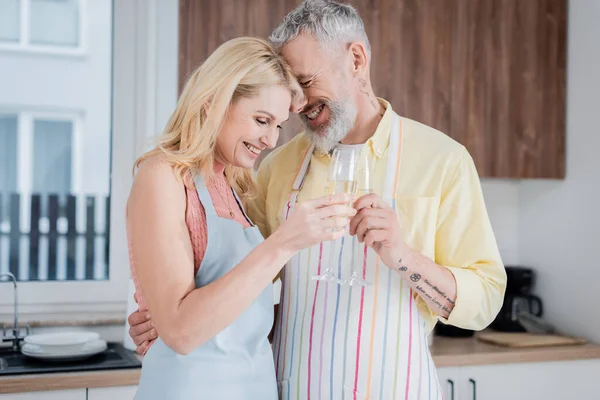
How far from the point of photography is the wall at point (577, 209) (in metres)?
2.91

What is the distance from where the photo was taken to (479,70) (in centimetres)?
296

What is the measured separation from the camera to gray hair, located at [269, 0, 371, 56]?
172 centimetres

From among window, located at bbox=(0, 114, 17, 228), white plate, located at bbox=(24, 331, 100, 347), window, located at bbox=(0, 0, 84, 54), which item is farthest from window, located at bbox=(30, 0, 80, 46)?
white plate, located at bbox=(24, 331, 100, 347)

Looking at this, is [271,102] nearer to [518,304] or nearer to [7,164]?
[7,164]

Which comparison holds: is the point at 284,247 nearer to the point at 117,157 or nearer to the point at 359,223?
the point at 359,223

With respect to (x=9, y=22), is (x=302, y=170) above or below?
below

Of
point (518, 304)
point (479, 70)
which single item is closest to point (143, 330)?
point (479, 70)

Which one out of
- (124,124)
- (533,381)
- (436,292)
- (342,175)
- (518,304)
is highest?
(124,124)

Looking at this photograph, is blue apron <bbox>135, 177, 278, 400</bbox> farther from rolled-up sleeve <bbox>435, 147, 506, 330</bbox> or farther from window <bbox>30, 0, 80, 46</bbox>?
window <bbox>30, 0, 80, 46</bbox>

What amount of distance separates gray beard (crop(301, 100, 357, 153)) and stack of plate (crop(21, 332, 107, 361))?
3.77ft

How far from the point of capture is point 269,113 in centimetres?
148

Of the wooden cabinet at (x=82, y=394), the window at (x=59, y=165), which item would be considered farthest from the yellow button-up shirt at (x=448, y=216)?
the window at (x=59, y=165)

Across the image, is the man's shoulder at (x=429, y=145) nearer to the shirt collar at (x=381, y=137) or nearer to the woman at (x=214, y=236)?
the shirt collar at (x=381, y=137)

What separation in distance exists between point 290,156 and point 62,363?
1.06 m
